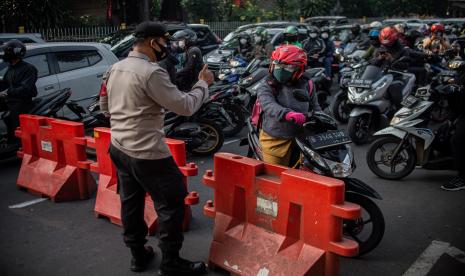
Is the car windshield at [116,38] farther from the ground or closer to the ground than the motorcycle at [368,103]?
farther from the ground

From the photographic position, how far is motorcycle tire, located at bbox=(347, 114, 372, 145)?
8.15 metres

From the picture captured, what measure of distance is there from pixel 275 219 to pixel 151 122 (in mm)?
1117

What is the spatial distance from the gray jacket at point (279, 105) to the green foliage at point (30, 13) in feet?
59.2

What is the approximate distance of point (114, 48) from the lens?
Result: 40.5 ft

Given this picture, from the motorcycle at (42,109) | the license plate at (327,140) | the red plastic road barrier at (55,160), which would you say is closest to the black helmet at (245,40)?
the motorcycle at (42,109)

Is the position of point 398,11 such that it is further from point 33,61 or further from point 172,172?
point 172,172

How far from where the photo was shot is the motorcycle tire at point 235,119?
8724mm

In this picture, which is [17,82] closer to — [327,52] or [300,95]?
[300,95]

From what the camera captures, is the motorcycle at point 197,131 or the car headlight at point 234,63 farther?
the car headlight at point 234,63

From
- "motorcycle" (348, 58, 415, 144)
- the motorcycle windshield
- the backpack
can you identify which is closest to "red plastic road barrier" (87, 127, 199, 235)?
the backpack

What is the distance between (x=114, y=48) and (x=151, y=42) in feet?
29.6

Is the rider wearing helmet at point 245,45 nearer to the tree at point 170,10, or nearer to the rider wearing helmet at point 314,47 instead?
the rider wearing helmet at point 314,47

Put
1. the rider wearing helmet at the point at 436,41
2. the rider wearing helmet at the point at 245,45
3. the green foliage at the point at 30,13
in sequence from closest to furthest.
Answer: the rider wearing helmet at the point at 245,45, the rider wearing helmet at the point at 436,41, the green foliage at the point at 30,13

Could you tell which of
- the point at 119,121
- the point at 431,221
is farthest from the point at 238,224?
the point at 431,221
